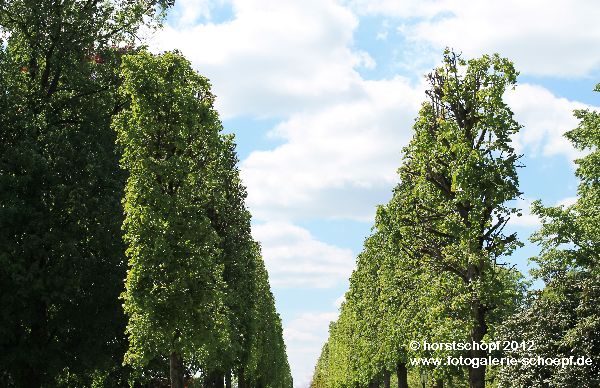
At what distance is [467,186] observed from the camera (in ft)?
85.8

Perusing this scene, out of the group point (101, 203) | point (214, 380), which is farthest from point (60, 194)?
point (214, 380)

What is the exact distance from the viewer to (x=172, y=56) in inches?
1128

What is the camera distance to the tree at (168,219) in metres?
24.0

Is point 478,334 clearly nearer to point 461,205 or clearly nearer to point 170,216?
point 461,205

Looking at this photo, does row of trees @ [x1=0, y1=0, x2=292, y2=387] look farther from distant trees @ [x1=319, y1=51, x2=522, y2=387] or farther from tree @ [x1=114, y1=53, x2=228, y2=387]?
distant trees @ [x1=319, y1=51, x2=522, y2=387]

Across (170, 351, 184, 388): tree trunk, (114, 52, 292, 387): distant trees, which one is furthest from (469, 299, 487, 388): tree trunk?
(170, 351, 184, 388): tree trunk

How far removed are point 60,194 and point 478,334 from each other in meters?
17.9

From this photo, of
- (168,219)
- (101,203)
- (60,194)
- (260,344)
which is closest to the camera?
(168,219)

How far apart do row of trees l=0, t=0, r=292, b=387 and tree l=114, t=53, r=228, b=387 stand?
0.05 m

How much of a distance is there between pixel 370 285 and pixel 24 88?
1260 inches

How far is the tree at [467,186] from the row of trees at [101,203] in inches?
352

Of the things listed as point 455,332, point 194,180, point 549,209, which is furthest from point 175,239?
point 549,209

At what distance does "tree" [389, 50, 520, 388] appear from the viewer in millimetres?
25797

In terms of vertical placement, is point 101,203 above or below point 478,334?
above
